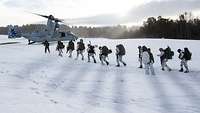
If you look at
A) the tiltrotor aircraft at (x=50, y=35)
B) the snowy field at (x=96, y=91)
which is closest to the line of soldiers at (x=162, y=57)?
the snowy field at (x=96, y=91)

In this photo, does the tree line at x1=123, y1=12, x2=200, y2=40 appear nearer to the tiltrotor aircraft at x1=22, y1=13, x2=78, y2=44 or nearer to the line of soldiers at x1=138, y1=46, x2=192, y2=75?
the tiltrotor aircraft at x1=22, y1=13, x2=78, y2=44

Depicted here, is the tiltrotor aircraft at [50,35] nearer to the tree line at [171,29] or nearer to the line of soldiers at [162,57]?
the line of soldiers at [162,57]

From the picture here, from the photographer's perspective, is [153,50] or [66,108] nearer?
[66,108]

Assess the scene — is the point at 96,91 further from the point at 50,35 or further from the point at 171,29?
the point at 171,29

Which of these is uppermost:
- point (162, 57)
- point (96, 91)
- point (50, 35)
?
point (50, 35)

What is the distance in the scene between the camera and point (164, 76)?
85.0 feet

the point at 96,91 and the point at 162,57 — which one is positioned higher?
the point at 162,57

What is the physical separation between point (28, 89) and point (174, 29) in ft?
318

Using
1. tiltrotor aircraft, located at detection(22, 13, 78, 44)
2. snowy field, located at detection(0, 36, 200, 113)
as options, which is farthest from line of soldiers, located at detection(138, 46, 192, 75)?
tiltrotor aircraft, located at detection(22, 13, 78, 44)

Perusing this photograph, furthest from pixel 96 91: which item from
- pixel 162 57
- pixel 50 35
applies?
pixel 50 35

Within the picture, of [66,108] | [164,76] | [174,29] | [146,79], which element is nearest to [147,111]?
[66,108]

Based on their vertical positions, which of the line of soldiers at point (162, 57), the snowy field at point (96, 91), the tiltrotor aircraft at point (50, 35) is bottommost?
the snowy field at point (96, 91)

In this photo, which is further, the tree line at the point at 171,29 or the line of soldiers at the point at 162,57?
the tree line at the point at 171,29

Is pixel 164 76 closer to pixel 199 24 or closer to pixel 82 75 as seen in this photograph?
pixel 82 75
